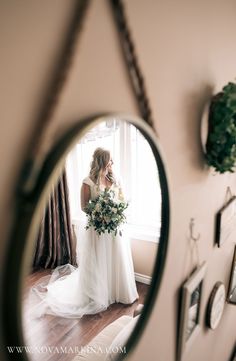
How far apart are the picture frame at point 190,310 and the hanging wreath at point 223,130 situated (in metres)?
0.41

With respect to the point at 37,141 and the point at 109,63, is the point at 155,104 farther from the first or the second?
the point at 37,141

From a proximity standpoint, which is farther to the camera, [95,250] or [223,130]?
[223,130]

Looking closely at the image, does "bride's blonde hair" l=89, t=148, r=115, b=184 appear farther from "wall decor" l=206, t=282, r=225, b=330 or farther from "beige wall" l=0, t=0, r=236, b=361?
"wall decor" l=206, t=282, r=225, b=330

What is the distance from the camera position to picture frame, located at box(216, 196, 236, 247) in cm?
124

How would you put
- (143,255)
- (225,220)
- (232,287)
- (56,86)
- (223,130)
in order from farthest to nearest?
1. (232,287)
2. (225,220)
3. (223,130)
4. (143,255)
5. (56,86)

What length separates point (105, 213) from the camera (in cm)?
56

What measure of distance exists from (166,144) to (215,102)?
365mm

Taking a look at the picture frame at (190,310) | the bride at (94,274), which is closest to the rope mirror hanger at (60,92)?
the bride at (94,274)

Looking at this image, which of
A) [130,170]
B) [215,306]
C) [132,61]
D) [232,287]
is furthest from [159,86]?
[232,287]

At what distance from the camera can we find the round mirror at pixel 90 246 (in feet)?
1.33

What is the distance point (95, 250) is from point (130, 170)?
19 centimetres

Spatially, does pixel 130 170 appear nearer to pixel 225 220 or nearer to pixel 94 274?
pixel 94 274

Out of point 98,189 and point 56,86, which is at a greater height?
point 56,86

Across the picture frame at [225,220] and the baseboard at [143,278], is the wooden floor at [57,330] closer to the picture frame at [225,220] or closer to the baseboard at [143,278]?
the baseboard at [143,278]
